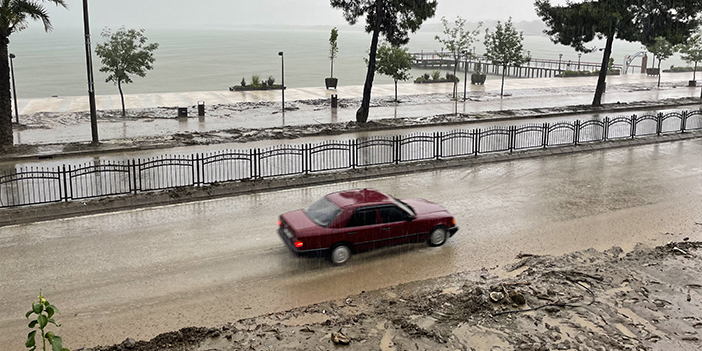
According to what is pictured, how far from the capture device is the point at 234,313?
414 inches

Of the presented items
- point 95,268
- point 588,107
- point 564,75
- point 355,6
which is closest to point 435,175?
point 95,268

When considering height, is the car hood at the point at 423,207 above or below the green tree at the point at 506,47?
below

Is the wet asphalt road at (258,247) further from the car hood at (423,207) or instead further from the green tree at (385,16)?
the green tree at (385,16)

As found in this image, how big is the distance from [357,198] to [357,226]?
79 centimetres

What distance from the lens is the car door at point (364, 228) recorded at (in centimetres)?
1252

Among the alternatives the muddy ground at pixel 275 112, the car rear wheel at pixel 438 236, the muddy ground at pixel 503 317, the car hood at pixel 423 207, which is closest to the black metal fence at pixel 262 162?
the muddy ground at pixel 275 112

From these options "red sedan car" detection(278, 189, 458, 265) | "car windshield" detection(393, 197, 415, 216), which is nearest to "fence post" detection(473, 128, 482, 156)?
"red sedan car" detection(278, 189, 458, 265)

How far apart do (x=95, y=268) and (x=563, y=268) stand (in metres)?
9.49

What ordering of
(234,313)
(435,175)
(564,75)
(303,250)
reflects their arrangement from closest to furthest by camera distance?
(234,313)
(303,250)
(435,175)
(564,75)

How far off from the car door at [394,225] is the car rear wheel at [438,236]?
0.55m

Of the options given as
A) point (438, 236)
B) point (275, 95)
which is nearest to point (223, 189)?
point (438, 236)

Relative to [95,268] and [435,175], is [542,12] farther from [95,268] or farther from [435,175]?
[95,268]

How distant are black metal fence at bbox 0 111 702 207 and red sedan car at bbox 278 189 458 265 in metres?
5.91

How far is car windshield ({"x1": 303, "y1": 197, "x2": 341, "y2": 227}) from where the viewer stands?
12547mm
